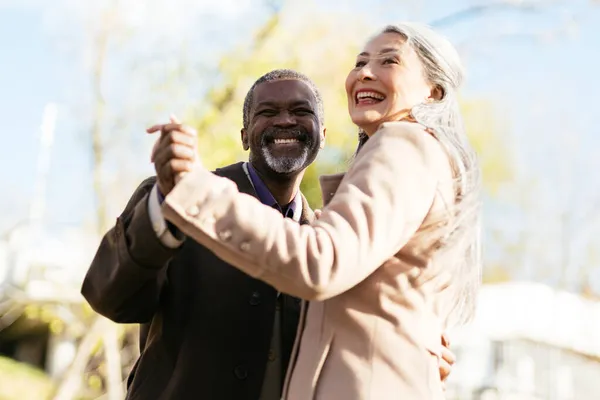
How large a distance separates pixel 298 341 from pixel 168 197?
23.0 inches

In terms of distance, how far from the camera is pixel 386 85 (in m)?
2.43

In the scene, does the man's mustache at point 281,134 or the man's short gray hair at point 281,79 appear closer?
the man's mustache at point 281,134

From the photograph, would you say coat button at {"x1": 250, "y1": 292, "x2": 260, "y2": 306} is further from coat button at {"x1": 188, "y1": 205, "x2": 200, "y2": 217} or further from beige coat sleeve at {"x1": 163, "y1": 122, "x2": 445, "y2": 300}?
coat button at {"x1": 188, "y1": 205, "x2": 200, "y2": 217}

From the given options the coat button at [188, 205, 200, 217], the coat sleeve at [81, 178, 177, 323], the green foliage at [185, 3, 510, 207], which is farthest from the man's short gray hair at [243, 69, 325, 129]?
the green foliage at [185, 3, 510, 207]

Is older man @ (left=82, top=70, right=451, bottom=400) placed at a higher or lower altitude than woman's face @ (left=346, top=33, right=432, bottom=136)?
lower

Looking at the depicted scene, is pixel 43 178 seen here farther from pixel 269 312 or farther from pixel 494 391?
pixel 269 312

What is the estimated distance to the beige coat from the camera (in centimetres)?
194

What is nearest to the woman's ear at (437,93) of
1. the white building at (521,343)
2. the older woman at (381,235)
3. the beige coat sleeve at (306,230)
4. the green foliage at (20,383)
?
the older woman at (381,235)

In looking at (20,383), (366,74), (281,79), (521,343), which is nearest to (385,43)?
(366,74)

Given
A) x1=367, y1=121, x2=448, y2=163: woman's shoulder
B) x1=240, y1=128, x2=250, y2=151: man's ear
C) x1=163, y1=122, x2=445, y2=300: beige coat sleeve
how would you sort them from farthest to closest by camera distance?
1. x1=240, y1=128, x2=250, y2=151: man's ear
2. x1=367, y1=121, x2=448, y2=163: woman's shoulder
3. x1=163, y1=122, x2=445, y2=300: beige coat sleeve

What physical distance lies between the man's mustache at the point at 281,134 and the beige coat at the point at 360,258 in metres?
0.82

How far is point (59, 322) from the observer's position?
13672 mm

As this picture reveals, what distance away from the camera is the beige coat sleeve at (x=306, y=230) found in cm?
193

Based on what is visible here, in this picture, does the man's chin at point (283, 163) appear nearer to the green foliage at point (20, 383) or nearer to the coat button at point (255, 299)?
the coat button at point (255, 299)
